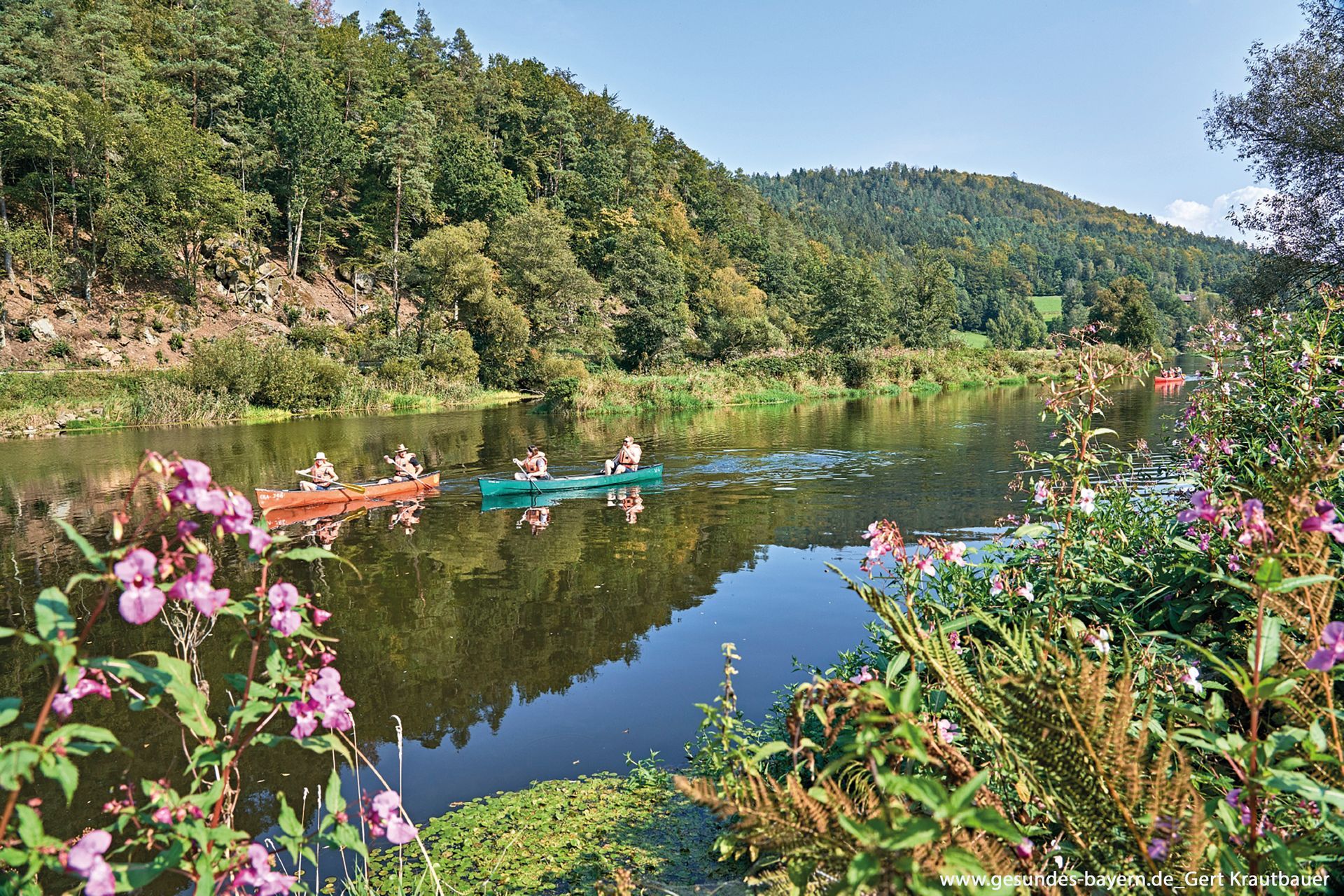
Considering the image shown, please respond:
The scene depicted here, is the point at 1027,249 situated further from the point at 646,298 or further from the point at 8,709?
the point at 8,709

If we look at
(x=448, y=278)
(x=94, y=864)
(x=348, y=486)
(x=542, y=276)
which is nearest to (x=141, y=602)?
(x=94, y=864)

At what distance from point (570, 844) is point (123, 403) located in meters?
35.8

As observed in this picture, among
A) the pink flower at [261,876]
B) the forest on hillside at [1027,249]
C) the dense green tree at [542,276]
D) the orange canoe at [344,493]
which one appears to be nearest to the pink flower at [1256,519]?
the pink flower at [261,876]

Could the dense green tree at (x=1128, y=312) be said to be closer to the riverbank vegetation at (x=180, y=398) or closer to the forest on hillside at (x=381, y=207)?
the forest on hillside at (x=381, y=207)

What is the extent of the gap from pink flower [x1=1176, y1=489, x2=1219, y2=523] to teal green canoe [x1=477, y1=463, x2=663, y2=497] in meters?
15.3

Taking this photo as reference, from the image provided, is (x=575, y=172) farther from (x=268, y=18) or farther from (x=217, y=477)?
(x=217, y=477)

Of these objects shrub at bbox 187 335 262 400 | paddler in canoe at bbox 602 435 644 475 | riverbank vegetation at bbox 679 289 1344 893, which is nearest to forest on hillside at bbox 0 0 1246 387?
shrub at bbox 187 335 262 400

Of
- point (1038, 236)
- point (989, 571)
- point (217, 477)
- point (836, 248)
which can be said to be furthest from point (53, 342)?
point (1038, 236)

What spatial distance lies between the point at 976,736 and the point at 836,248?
410 feet

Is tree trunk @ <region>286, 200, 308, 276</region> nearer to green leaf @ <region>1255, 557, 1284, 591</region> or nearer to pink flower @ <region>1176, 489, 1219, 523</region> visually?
pink flower @ <region>1176, 489, 1219, 523</region>

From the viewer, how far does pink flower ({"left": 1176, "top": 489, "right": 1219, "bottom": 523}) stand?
74.3 inches

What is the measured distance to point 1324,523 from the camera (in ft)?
5.53

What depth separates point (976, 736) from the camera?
7.80 ft

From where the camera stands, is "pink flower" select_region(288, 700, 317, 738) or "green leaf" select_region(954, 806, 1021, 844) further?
"pink flower" select_region(288, 700, 317, 738)
